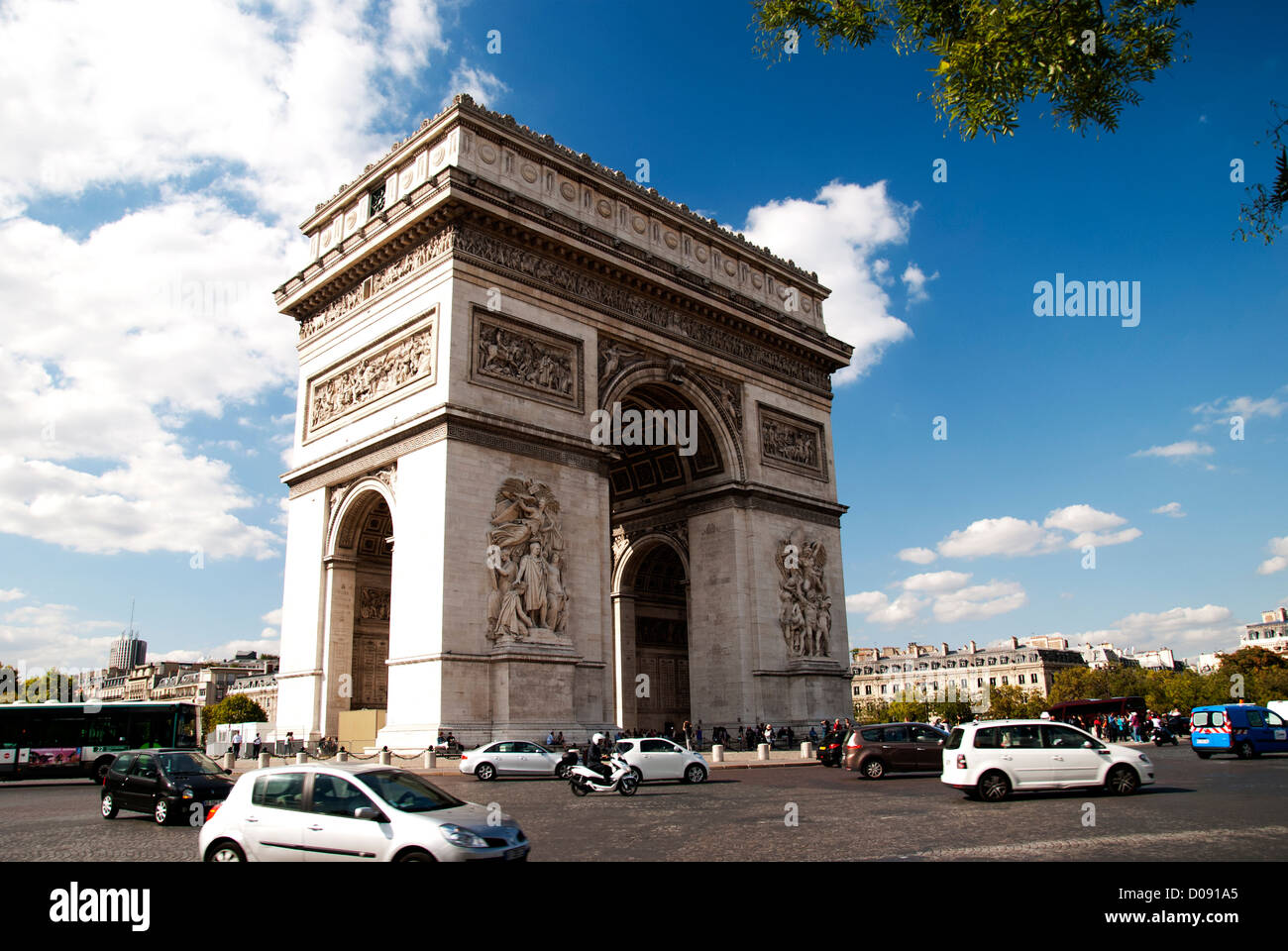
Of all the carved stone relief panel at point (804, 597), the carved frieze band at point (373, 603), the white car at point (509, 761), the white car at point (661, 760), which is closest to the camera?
the white car at point (661, 760)

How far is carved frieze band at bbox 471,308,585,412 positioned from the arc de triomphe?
0.06m

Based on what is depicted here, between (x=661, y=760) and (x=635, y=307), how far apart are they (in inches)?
620

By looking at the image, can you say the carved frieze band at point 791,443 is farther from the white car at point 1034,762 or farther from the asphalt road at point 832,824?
the white car at point 1034,762

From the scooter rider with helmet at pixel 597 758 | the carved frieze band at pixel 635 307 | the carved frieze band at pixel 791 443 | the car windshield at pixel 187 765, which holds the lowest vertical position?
the scooter rider with helmet at pixel 597 758

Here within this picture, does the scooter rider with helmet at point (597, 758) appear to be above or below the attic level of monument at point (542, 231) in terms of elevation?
below

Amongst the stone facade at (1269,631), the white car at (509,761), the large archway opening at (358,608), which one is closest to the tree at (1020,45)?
the white car at (509,761)

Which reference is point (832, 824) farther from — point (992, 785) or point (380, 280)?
point (380, 280)

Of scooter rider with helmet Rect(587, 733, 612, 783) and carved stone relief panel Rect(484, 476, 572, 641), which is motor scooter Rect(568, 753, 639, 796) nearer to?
scooter rider with helmet Rect(587, 733, 612, 783)

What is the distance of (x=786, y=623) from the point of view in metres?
33.3

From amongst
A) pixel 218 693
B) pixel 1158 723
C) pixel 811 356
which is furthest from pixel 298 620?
pixel 218 693

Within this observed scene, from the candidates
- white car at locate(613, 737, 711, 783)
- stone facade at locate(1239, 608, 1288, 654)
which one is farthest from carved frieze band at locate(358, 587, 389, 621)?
stone facade at locate(1239, 608, 1288, 654)

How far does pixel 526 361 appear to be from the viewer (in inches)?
1093

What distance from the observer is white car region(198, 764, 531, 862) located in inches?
303

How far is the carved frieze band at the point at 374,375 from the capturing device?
1057 inches
